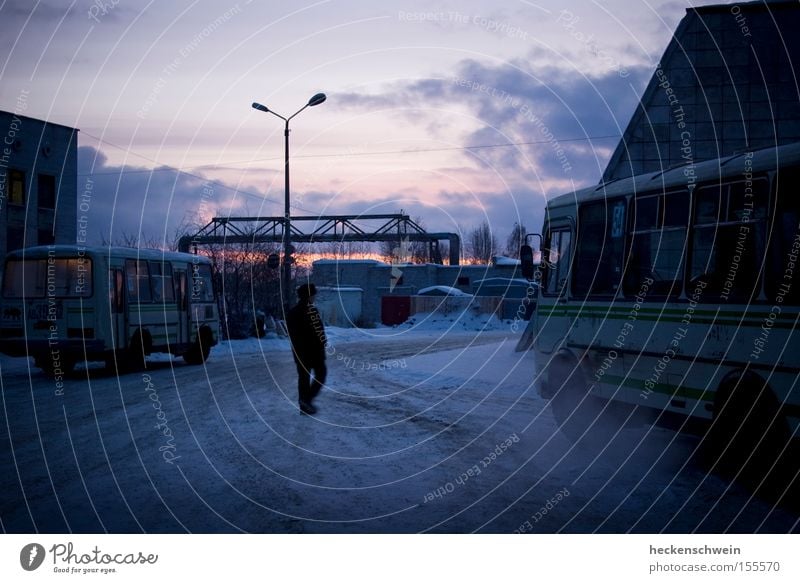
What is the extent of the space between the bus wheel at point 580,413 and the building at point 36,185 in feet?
102

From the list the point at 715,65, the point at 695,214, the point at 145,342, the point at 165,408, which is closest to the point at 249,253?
the point at 145,342

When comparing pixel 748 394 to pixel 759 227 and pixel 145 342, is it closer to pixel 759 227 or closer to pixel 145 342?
pixel 759 227

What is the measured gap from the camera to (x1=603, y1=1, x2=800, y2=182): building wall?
23.1 meters

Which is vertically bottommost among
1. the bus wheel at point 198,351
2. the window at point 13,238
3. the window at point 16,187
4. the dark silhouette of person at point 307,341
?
the bus wheel at point 198,351

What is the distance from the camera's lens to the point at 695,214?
959cm

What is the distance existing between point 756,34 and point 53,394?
1999 cm

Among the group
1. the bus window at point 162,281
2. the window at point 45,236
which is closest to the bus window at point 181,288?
the bus window at point 162,281

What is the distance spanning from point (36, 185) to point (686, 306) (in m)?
37.3

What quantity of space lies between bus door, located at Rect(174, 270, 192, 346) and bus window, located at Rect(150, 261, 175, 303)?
36cm

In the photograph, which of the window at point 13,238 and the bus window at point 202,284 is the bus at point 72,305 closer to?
the bus window at point 202,284

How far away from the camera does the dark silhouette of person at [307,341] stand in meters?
12.8

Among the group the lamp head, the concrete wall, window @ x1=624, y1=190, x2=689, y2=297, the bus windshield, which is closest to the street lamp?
the lamp head

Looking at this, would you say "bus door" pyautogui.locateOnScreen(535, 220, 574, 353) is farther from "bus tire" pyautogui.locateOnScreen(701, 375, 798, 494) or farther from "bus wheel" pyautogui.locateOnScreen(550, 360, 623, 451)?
"bus tire" pyautogui.locateOnScreen(701, 375, 798, 494)

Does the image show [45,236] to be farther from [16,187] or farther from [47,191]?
[16,187]
